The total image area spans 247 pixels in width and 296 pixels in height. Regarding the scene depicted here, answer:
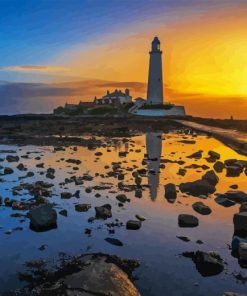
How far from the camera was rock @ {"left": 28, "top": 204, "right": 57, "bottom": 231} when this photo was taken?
42.8ft

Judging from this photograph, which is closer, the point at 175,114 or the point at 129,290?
the point at 129,290

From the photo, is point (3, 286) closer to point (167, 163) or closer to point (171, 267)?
point (171, 267)

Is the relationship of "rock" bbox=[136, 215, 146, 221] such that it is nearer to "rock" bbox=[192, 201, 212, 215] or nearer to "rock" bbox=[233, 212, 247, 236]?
"rock" bbox=[192, 201, 212, 215]

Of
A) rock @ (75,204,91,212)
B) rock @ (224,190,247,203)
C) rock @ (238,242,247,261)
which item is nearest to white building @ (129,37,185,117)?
rock @ (224,190,247,203)

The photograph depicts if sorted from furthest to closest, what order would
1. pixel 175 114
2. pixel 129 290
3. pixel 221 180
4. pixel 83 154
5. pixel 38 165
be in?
pixel 175 114 < pixel 83 154 < pixel 38 165 < pixel 221 180 < pixel 129 290

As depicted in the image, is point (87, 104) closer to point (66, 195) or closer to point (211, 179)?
point (211, 179)

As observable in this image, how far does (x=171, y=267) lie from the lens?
10.2 meters

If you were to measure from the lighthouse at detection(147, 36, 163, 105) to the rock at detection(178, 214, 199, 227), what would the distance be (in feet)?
320

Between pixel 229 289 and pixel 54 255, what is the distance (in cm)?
454

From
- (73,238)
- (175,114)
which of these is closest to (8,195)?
(73,238)

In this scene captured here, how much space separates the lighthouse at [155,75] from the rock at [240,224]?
9833cm

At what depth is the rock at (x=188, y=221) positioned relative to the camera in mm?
13656

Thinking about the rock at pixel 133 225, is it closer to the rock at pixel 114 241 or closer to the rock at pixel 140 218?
the rock at pixel 140 218

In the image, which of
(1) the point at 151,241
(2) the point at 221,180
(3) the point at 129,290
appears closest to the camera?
(3) the point at 129,290
